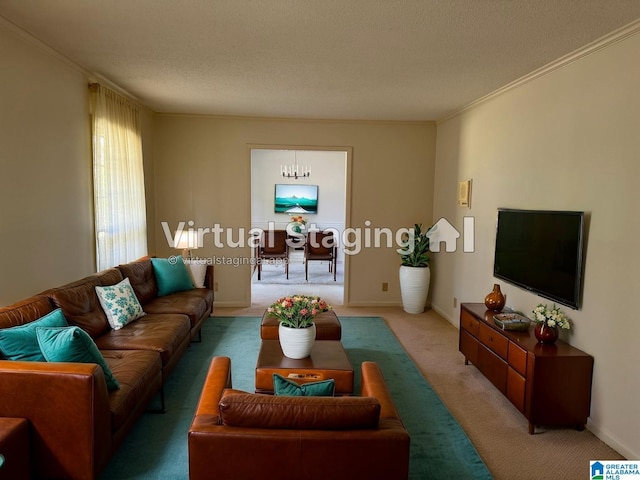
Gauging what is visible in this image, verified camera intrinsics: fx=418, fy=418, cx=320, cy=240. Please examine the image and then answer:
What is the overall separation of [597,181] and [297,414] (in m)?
2.49

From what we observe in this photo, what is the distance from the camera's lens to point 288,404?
5.10ft

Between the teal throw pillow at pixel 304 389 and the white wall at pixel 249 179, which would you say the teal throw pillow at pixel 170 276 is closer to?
the white wall at pixel 249 179

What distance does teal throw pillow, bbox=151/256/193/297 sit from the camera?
4.49 metres

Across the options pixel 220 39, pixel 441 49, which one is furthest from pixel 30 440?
pixel 441 49

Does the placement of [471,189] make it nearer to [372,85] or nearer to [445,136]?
[445,136]

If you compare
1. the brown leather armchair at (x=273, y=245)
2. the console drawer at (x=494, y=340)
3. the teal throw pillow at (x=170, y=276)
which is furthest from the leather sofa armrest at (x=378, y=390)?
the brown leather armchair at (x=273, y=245)

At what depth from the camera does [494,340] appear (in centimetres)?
323

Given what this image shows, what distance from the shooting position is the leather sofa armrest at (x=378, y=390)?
181cm

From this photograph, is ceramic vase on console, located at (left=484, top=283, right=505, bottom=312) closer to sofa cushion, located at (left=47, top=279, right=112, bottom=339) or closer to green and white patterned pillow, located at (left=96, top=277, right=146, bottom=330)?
green and white patterned pillow, located at (left=96, top=277, right=146, bottom=330)

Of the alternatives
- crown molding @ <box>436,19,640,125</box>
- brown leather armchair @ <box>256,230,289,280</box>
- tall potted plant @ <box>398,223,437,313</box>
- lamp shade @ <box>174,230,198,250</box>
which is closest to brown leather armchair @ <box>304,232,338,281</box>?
brown leather armchair @ <box>256,230,289,280</box>

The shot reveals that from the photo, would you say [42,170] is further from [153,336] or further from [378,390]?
[378,390]

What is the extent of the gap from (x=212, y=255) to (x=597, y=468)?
4.69m

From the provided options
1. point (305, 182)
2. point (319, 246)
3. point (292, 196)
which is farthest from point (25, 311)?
point (305, 182)

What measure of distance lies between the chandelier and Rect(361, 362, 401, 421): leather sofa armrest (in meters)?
7.87
